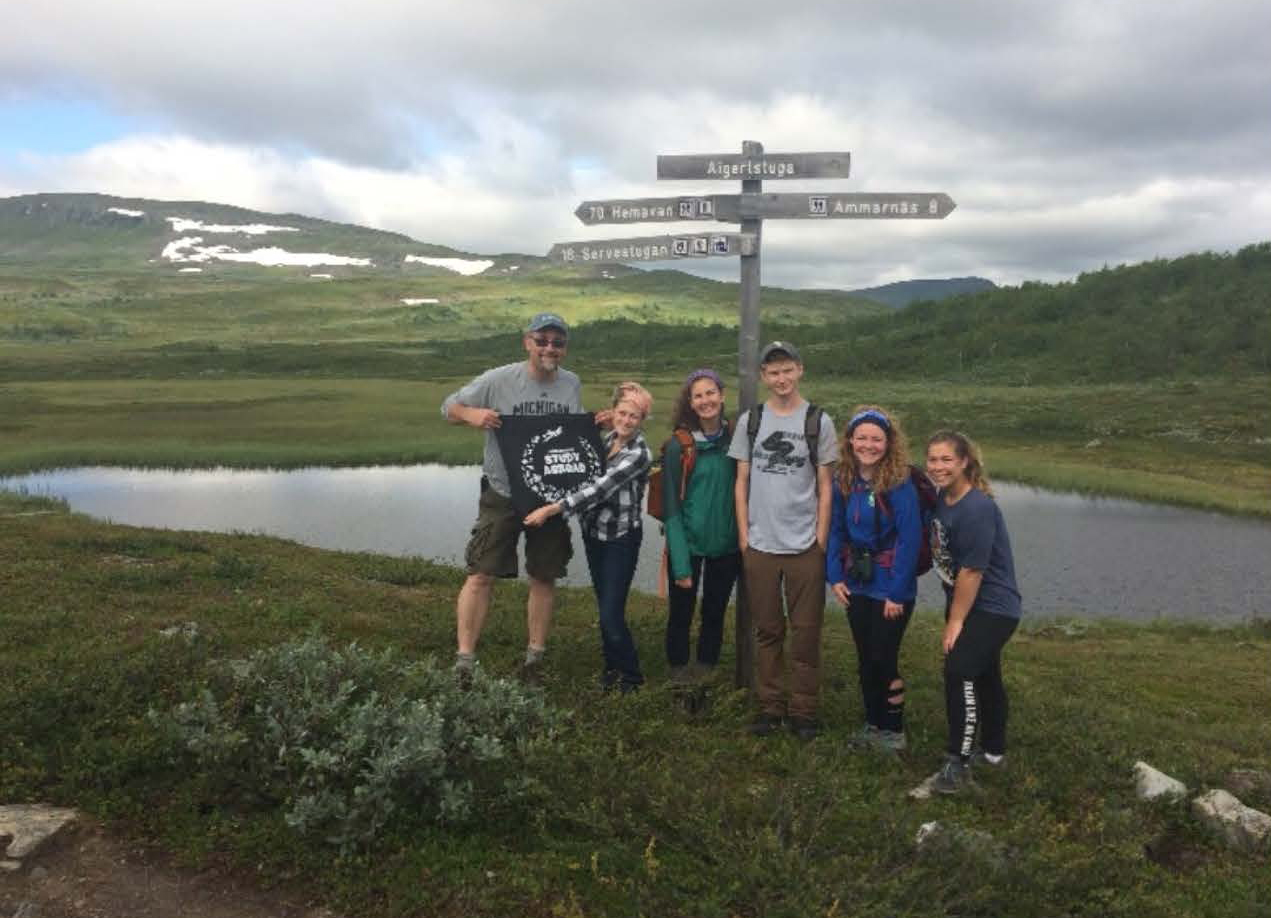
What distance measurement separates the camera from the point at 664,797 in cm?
517

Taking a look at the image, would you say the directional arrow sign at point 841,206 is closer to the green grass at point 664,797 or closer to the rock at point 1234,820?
the green grass at point 664,797

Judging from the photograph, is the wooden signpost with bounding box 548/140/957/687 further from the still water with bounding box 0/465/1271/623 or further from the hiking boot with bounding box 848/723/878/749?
the still water with bounding box 0/465/1271/623

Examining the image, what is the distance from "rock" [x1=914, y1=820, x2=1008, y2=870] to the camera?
4.72 meters

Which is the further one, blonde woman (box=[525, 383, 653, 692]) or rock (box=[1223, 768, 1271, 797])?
blonde woman (box=[525, 383, 653, 692])

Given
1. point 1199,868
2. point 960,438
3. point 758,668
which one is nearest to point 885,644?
point 758,668

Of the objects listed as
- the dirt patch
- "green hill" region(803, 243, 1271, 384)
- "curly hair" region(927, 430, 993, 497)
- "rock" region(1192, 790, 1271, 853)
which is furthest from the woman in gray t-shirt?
"green hill" region(803, 243, 1271, 384)

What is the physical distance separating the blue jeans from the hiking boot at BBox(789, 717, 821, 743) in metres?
1.27

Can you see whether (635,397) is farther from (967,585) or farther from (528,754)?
(528,754)

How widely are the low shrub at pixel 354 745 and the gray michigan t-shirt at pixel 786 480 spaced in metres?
2.12

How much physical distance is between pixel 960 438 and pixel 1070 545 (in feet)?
70.3

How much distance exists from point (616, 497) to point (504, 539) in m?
0.99

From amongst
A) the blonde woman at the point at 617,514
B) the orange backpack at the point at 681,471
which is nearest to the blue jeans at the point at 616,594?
the blonde woman at the point at 617,514

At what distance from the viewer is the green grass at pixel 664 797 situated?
452cm

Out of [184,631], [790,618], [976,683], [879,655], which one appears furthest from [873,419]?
[184,631]
